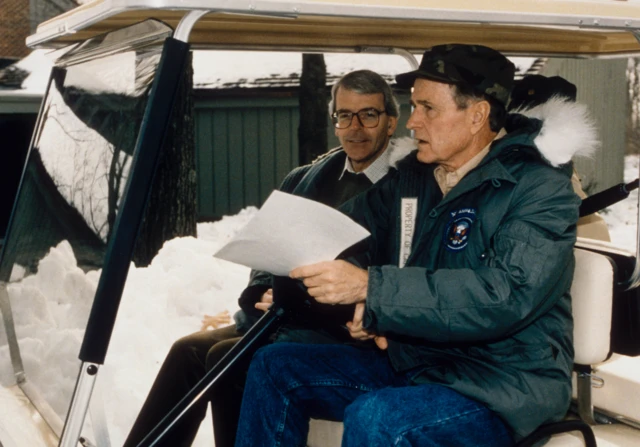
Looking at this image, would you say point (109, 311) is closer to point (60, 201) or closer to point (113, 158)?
point (113, 158)

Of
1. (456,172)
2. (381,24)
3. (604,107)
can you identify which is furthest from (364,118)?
(604,107)

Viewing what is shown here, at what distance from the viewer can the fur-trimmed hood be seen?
215 cm

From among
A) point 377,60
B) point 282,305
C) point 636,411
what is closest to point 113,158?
point 282,305

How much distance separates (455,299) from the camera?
77.5 inches

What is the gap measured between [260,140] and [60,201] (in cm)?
1028

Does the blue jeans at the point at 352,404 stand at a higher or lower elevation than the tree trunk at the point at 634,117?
lower

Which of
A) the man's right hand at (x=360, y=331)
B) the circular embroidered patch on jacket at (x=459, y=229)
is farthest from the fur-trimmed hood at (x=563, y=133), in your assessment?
the man's right hand at (x=360, y=331)

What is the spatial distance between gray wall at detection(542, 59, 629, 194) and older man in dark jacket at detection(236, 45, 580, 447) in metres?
11.7

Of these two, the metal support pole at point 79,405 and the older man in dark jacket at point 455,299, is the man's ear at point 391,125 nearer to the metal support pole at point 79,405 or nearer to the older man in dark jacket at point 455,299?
the older man in dark jacket at point 455,299

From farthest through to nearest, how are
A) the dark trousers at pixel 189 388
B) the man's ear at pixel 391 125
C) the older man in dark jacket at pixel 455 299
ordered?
the man's ear at pixel 391 125
the dark trousers at pixel 189 388
the older man in dark jacket at pixel 455 299

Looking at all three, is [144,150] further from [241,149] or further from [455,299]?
[241,149]

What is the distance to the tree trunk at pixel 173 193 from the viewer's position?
6.67m

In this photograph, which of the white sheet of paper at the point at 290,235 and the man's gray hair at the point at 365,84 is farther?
the man's gray hair at the point at 365,84

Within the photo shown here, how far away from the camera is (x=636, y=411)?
8.11 ft
